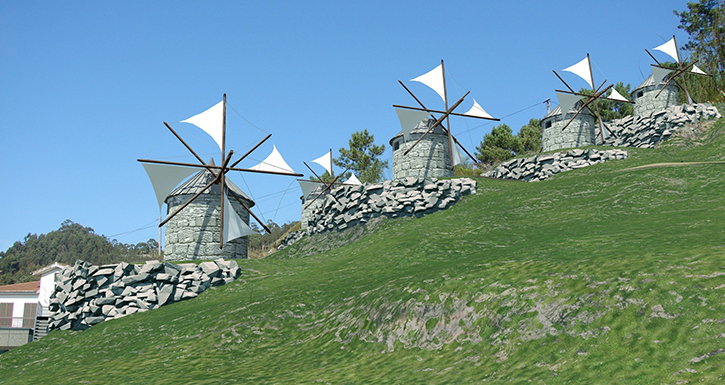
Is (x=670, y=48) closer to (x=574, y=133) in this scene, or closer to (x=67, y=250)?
(x=574, y=133)

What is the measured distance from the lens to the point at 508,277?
9.08m

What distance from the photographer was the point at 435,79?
3416cm

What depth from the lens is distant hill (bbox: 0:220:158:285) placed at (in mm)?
83688

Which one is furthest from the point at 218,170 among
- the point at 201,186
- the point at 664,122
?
the point at 664,122

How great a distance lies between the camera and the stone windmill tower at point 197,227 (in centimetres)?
2334

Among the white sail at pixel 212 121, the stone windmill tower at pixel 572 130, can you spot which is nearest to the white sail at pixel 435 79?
the stone windmill tower at pixel 572 130

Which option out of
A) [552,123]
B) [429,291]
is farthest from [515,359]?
[552,123]

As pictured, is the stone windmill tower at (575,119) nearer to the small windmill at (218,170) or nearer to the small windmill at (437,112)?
the small windmill at (437,112)

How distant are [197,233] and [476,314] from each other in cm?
1753

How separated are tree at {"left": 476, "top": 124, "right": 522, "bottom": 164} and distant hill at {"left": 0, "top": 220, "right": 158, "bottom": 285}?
54605mm

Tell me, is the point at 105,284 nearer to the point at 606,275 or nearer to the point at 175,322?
the point at 175,322

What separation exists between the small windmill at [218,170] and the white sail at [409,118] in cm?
931

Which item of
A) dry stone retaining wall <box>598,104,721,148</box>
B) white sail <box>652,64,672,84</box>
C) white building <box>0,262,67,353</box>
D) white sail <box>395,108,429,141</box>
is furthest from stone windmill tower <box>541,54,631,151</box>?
white building <box>0,262,67,353</box>

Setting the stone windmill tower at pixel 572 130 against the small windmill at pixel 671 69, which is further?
the small windmill at pixel 671 69
